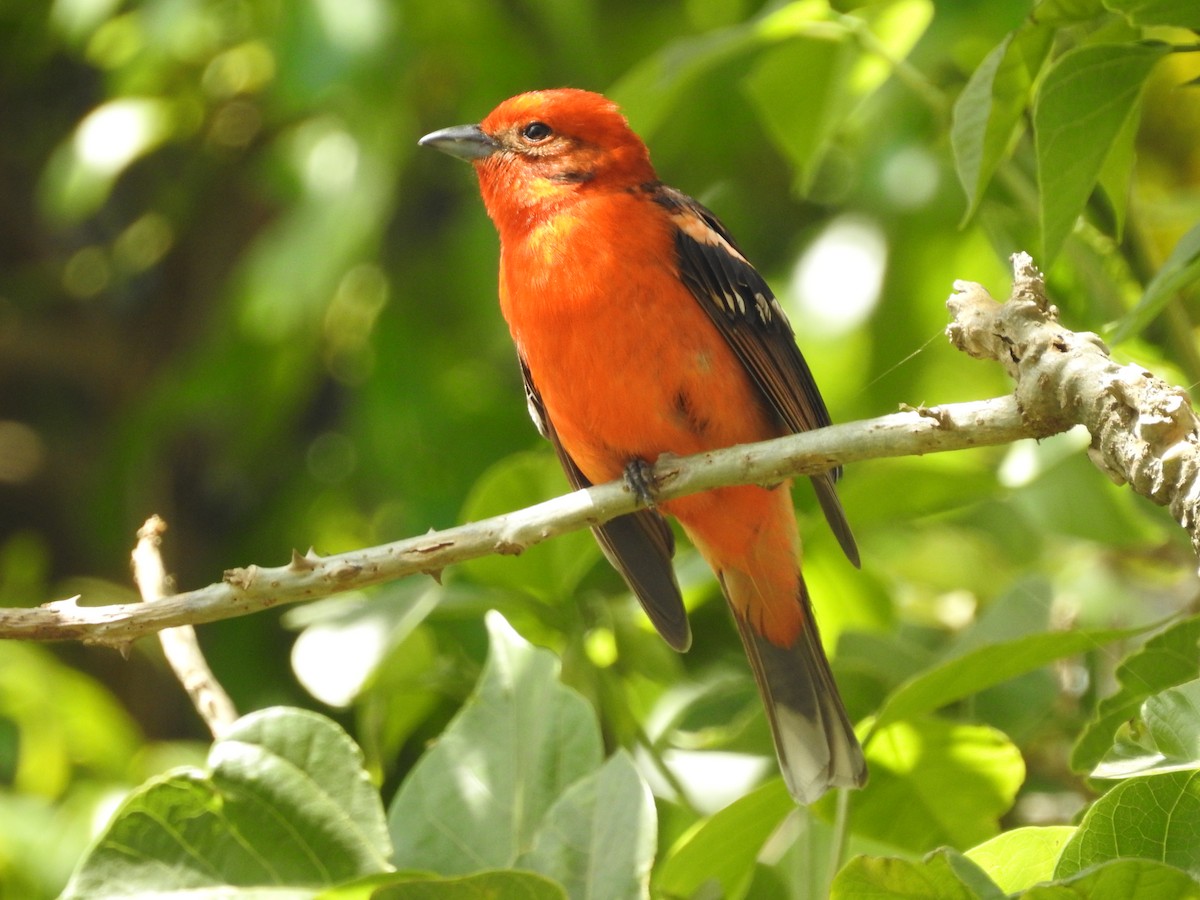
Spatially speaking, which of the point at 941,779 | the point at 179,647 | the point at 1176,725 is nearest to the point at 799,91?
A: the point at 941,779

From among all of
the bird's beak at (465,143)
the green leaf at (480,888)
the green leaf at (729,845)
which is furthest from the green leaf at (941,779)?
the bird's beak at (465,143)

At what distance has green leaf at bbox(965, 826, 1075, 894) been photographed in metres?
2.01

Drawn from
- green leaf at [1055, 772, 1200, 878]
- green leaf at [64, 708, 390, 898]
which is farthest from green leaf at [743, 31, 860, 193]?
green leaf at [1055, 772, 1200, 878]

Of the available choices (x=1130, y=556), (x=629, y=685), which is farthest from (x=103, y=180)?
(x=1130, y=556)

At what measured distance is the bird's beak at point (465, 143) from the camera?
421 centimetres

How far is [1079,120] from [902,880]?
1.29m

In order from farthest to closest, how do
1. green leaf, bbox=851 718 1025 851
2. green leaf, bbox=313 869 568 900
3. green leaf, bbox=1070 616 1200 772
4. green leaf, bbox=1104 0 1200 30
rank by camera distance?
green leaf, bbox=851 718 1025 851 < green leaf, bbox=1070 616 1200 772 < green leaf, bbox=1104 0 1200 30 < green leaf, bbox=313 869 568 900

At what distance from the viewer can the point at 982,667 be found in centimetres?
255

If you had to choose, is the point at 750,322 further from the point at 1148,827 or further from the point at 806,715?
the point at 1148,827

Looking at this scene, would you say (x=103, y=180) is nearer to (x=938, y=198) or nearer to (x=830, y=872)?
(x=938, y=198)

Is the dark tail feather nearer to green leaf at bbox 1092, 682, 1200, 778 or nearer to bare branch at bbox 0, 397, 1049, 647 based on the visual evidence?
bare branch at bbox 0, 397, 1049, 647

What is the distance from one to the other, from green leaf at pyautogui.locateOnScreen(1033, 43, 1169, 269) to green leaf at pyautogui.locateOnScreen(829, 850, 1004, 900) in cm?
103

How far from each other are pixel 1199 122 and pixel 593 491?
2.96 m

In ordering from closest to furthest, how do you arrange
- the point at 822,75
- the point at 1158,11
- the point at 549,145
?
the point at 1158,11
the point at 822,75
the point at 549,145
